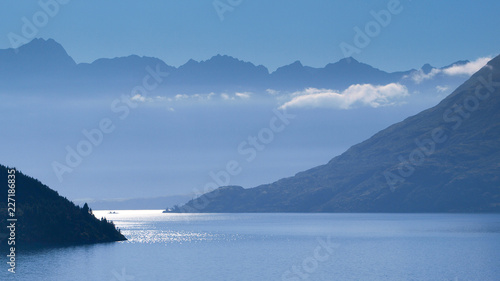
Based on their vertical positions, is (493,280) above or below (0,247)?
below

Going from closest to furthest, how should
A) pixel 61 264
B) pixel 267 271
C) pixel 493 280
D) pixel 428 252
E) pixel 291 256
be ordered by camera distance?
pixel 493 280
pixel 267 271
pixel 61 264
pixel 291 256
pixel 428 252

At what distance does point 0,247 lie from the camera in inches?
7662

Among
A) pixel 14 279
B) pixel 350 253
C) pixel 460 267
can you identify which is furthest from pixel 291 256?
pixel 14 279

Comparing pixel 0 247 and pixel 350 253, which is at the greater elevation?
pixel 0 247

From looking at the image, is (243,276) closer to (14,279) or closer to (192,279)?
(192,279)

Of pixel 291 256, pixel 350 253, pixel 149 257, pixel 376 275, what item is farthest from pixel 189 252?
pixel 376 275

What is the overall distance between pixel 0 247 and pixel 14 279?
74916 millimetres

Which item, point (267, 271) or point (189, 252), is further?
point (189, 252)

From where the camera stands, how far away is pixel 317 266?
488 feet

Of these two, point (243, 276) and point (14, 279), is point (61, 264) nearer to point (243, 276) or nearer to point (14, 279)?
point (14, 279)

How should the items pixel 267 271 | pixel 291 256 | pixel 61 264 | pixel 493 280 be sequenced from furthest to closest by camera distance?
pixel 291 256, pixel 61 264, pixel 267 271, pixel 493 280

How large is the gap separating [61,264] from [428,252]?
109 meters

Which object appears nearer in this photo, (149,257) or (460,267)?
(460,267)

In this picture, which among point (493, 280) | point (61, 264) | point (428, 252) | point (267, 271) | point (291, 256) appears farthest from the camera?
point (428, 252)
